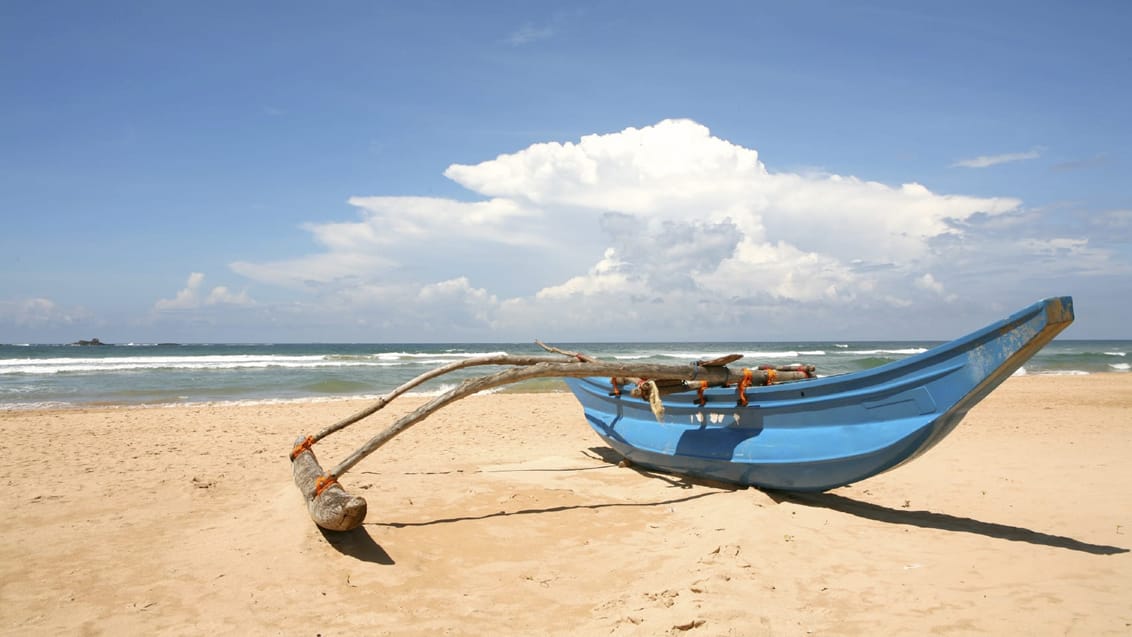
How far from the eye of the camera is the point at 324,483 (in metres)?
4.71

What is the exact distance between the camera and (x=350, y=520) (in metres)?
4.28

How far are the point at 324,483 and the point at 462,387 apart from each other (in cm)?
119

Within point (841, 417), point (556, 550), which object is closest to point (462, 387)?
point (556, 550)

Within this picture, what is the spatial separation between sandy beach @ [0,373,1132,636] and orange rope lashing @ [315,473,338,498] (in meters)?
0.27

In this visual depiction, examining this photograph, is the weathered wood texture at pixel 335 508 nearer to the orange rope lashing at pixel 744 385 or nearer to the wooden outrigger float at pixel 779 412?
the wooden outrigger float at pixel 779 412

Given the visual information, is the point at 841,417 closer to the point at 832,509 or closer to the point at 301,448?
the point at 832,509

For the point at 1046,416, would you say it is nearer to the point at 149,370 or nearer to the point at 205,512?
the point at 205,512

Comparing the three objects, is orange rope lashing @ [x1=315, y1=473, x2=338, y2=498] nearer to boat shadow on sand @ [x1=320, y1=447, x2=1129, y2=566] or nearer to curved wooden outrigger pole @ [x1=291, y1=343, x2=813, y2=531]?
curved wooden outrigger pole @ [x1=291, y1=343, x2=813, y2=531]

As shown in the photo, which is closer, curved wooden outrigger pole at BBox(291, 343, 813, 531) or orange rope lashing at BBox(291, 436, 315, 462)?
curved wooden outrigger pole at BBox(291, 343, 813, 531)

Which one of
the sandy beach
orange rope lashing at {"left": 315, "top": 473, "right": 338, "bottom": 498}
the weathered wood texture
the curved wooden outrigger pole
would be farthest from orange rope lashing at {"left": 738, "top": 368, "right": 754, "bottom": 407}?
orange rope lashing at {"left": 315, "top": 473, "right": 338, "bottom": 498}

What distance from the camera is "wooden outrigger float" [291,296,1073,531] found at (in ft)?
14.2

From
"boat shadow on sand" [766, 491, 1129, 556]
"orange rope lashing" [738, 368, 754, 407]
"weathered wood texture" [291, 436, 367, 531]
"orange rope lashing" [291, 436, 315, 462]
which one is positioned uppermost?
"orange rope lashing" [738, 368, 754, 407]

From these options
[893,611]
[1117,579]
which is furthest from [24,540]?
[1117,579]

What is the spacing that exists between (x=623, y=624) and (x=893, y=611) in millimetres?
1378
